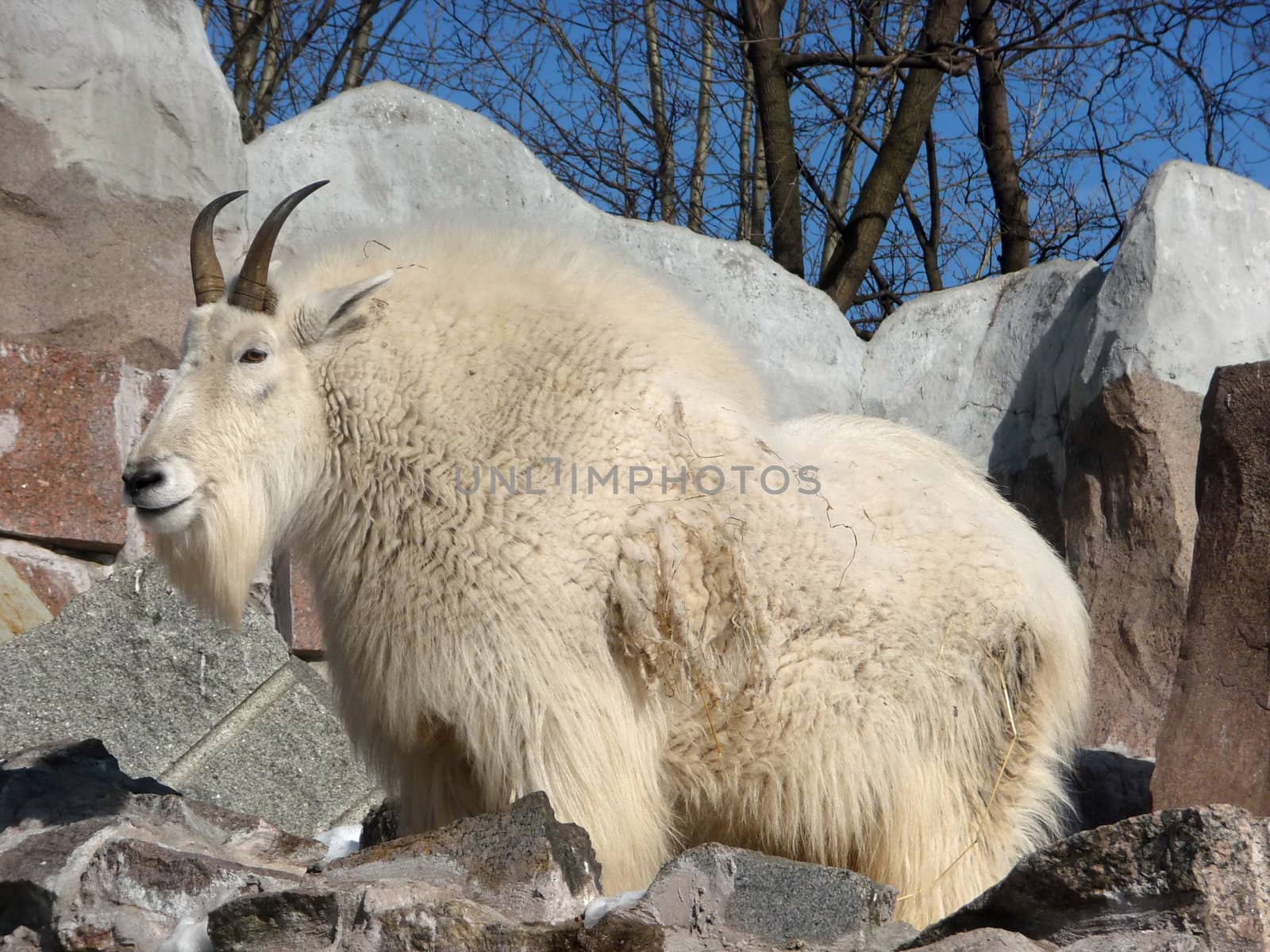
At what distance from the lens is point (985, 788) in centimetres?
384

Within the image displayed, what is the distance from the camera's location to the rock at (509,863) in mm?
2643

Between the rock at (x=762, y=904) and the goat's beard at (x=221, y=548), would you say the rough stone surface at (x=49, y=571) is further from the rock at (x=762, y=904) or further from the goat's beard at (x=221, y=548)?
the rock at (x=762, y=904)

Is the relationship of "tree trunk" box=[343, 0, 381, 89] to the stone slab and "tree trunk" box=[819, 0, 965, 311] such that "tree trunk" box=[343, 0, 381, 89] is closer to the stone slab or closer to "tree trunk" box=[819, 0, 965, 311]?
"tree trunk" box=[819, 0, 965, 311]

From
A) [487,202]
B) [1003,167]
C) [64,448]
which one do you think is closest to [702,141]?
[1003,167]

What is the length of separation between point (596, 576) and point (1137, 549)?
2.83 meters

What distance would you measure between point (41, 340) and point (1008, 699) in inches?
157

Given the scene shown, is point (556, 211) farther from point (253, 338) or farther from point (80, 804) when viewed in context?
point (80, 804)

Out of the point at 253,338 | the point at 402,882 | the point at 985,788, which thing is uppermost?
the point at 253,338

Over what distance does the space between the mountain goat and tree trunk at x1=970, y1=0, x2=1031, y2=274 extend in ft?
18.5

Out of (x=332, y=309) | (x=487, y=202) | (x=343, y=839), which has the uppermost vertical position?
(x=487, y=202)

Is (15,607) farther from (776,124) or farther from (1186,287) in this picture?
(776,124)

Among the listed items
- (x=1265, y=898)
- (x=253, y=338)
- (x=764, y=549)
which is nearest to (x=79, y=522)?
(x=253, y=338)

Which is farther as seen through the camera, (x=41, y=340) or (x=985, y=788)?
(x=41, y=340)

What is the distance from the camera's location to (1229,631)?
375cm
